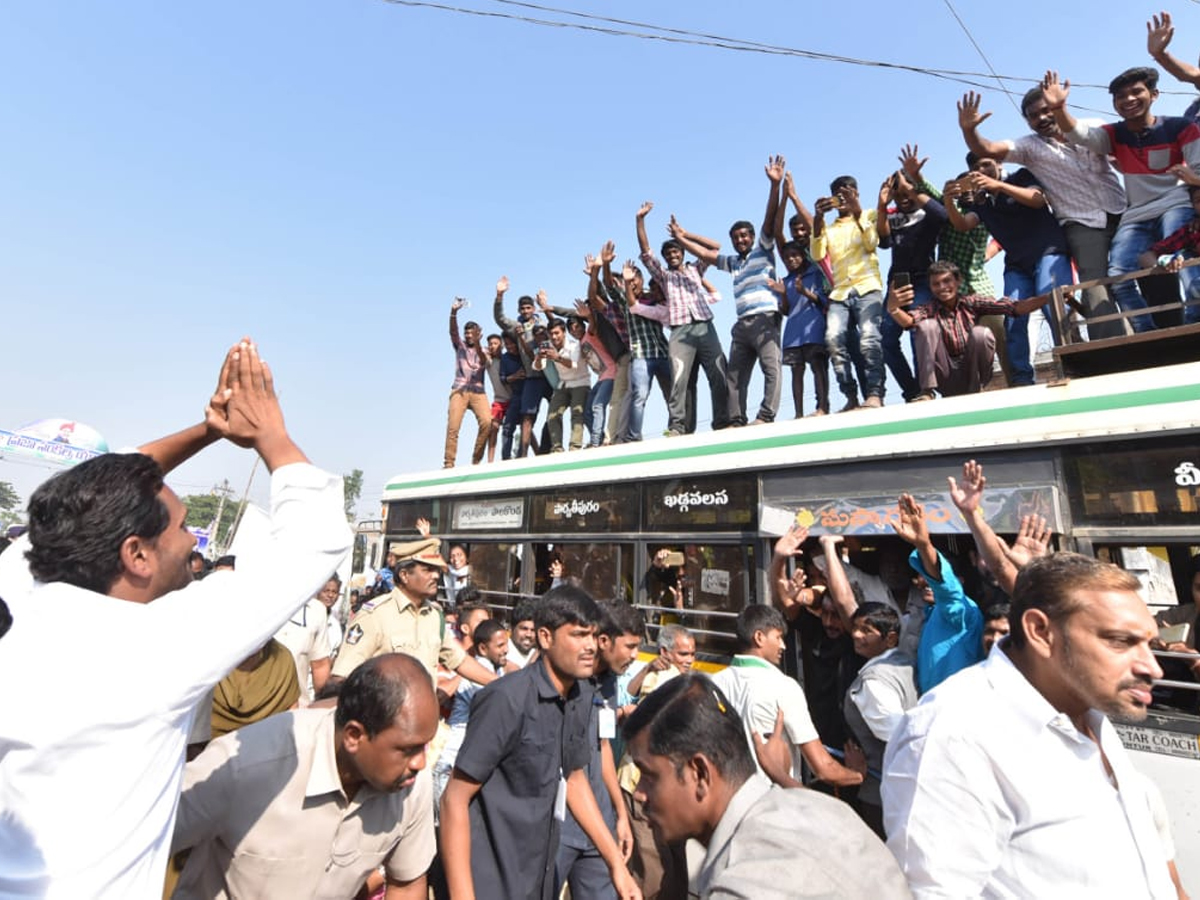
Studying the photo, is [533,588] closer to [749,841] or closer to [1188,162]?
[749,841]

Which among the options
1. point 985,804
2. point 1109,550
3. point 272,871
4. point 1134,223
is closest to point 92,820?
point 272,871

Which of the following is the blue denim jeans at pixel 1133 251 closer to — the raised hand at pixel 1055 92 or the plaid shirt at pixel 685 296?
the raised hand at pixel 1055 92

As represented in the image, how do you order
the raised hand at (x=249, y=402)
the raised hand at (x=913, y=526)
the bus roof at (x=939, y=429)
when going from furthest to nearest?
the bus roof at (x=939, y=429) < the raised hand at (x=913, y=526) < the raised hand at (x=249, y=402)

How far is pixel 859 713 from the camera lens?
329cm

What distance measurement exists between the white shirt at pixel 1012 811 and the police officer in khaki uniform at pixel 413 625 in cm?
297

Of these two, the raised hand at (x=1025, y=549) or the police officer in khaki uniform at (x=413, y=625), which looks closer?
the raised hand at (x=1025, y=549)

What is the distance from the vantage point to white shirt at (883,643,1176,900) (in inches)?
54.8

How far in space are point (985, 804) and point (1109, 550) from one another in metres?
2.94

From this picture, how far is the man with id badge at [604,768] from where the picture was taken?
2.77m

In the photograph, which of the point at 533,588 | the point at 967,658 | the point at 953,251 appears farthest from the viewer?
the point at 533,588

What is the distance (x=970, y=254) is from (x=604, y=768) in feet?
15.5

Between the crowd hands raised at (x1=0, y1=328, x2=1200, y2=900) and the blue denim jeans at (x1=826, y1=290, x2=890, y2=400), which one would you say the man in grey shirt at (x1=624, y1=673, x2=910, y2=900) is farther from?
the blue denim jeans at (x1=826, y1=290, x2=890, y2=400)

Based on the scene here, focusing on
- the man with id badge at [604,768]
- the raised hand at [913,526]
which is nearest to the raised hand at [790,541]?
the raised hand at [913,526]

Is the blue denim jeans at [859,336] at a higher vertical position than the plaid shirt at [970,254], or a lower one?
lower
